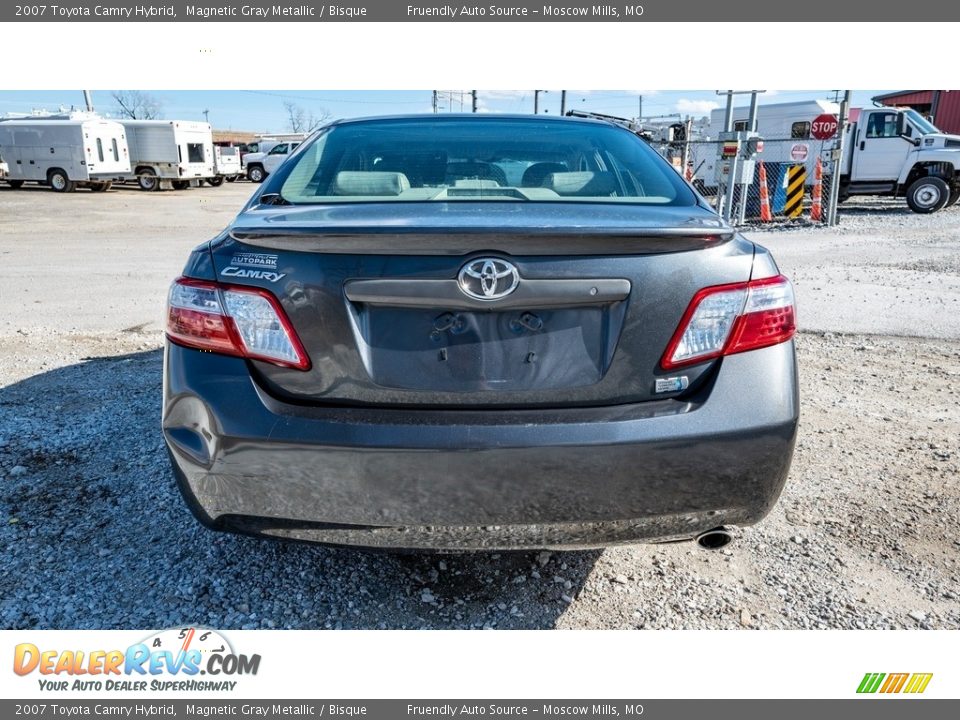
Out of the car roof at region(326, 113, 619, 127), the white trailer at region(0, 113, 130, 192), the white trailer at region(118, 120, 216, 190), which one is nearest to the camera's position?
the car roof at region(326, 113, 619, 127)

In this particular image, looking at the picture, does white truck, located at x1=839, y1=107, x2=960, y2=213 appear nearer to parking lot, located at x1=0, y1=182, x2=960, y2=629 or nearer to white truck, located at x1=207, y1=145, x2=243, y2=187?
parking lot, located at x1=0, y1=182, x2=960, y2=629

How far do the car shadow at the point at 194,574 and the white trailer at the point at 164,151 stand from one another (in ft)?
101

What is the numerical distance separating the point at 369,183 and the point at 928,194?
20.0 metres

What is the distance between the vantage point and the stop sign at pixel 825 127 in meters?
14.6

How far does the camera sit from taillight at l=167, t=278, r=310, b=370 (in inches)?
72.7

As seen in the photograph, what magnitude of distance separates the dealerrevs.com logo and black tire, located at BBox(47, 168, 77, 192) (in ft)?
103

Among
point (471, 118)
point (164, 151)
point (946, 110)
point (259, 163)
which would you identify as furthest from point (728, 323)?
point (946, 110)

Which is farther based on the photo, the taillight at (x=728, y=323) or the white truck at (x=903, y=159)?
the white truck at (x=903, y=159)

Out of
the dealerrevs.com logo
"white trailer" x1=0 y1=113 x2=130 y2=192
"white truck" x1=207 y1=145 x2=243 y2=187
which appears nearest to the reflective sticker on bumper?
the dealerrevs.com logo

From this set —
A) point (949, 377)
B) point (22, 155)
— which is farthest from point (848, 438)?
point (22, 155)

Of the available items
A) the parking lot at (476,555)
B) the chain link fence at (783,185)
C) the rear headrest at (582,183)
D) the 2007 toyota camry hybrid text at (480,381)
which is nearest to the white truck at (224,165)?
the chain link fence at (783,185)

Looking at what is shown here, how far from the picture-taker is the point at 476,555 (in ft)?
8.68

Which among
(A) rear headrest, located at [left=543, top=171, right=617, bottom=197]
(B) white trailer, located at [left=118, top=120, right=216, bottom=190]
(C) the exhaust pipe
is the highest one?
(A) rear headrest, located at [left=543, top=171, right=617, bottom=197]

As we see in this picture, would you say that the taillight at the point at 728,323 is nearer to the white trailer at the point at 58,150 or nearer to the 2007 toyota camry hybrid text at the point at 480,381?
the 2007 toyota camry hybrid text at the point at 480,381
